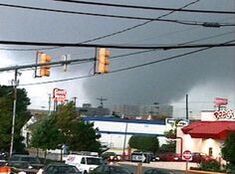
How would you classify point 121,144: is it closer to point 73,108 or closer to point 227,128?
point 73,108

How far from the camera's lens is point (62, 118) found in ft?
254

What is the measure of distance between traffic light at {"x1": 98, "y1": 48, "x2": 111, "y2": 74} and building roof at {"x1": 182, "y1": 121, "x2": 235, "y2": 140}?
1641 inches

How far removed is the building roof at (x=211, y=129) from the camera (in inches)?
2665

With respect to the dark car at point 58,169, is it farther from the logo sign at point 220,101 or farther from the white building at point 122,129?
the white building at point 122,129

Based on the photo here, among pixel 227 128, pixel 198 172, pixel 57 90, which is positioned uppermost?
pixel 57 90

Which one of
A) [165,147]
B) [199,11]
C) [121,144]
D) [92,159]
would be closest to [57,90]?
[165,147]

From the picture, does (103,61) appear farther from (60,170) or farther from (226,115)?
(226,115)

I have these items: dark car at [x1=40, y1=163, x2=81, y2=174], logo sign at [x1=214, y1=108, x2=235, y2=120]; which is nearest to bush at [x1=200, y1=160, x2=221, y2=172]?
logo sign at [x1=214, y1=108, x2=235, y2=120]

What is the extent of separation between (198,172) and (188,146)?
88.0 feet

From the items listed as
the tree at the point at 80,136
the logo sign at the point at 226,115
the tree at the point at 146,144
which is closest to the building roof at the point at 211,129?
the logo sign at the point at 226,115

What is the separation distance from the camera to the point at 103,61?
999 inches

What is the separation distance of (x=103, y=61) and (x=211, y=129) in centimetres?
4668

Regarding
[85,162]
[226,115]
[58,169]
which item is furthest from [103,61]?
[226,115]

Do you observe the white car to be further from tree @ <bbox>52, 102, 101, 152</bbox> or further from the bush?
tree @ <bbox>52, 102, 101, 152</bbox>
